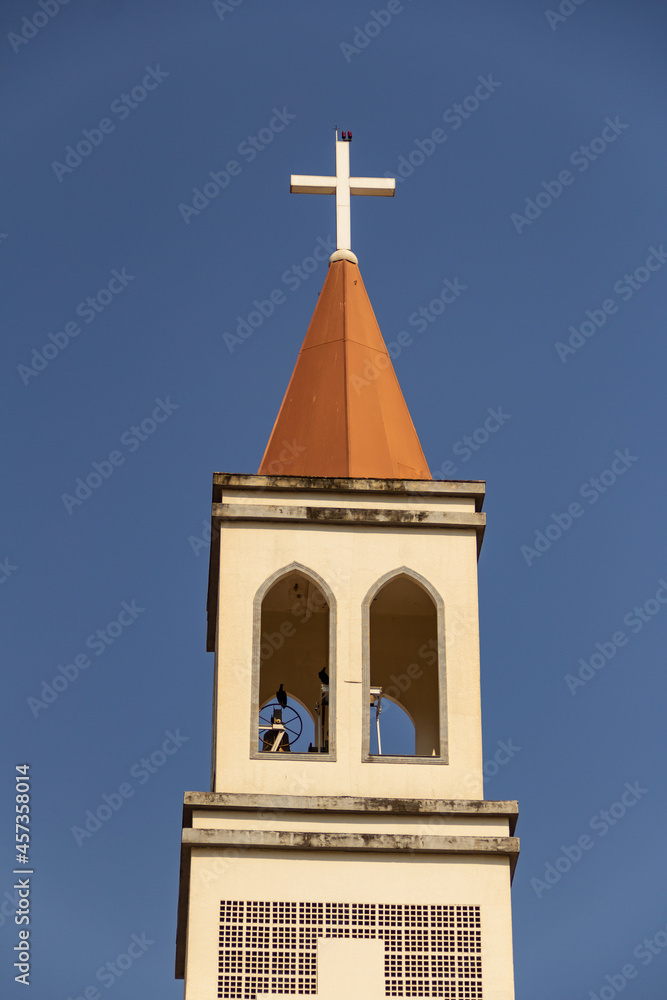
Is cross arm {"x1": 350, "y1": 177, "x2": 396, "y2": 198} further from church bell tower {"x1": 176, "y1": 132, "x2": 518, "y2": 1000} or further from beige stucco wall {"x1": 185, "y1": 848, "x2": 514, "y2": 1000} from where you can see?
beige stucco wall {"x1": 185, "y1": 848, "x2": 514, "y2": 1000}

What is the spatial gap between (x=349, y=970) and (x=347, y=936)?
16.8 inches

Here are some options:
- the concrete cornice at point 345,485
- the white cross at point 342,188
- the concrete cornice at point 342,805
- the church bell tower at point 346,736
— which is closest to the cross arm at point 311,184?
the white cross at point 342,188

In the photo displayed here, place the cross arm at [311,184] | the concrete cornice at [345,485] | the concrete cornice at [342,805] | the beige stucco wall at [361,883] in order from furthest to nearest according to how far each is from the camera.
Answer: the cross arm at [311,184] → the concrete cornice at [345,485] → the concrete cornice at [342,805] → the beige stucco wall at [361,883]

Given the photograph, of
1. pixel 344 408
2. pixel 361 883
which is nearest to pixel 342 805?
pixel 361 883

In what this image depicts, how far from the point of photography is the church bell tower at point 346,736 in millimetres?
26688

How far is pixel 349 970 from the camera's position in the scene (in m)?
26.5

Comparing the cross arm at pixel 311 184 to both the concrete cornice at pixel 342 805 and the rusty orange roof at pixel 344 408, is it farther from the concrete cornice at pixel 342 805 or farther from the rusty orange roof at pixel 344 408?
the concrete cornice at pixel 342 805

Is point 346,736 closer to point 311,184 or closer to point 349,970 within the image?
point 349,970

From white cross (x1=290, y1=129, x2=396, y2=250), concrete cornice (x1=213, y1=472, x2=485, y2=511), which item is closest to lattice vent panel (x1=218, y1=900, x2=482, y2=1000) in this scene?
concrete cornice (x1=213, y1=472, x2=485, y2=511)

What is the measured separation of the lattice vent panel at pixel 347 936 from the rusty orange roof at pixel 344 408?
6.10 meters

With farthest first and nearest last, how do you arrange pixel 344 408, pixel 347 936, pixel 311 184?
pixel 311 184 → pixel 344 408 → pixel 347 936

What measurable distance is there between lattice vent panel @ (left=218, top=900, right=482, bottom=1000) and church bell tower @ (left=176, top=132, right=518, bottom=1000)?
24 mm

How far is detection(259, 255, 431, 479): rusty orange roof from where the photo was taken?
99.6 ft

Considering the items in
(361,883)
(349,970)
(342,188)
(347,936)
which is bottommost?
(349,970)
